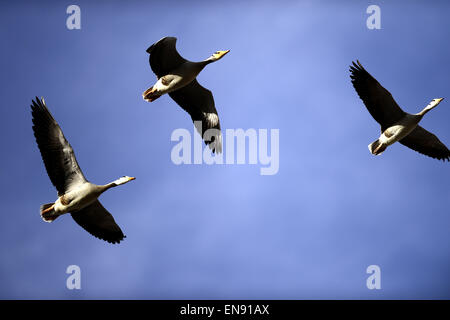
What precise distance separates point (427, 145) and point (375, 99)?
200 centimetres

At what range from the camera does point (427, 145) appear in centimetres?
1243

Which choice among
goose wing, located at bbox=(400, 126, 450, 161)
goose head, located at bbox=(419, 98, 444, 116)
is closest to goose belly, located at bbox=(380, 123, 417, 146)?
goose head, located at bbox=(419, 98, 444, 116)

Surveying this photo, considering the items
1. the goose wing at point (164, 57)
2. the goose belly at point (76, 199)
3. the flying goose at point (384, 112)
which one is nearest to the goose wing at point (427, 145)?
the flying goose at point (384, 112)

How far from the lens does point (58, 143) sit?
32.7ft

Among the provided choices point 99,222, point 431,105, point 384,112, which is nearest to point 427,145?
point 431,105

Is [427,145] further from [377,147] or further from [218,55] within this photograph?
[218,55]

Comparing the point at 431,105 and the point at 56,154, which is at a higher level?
the point at 431,105

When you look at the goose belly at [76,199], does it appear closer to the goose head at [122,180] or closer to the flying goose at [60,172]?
the flying goose at [60,172]

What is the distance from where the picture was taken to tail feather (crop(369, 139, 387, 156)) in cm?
1156

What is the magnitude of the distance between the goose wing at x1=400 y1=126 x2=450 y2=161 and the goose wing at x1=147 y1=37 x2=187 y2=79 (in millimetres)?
5837

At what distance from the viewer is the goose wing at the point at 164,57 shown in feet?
34.2
